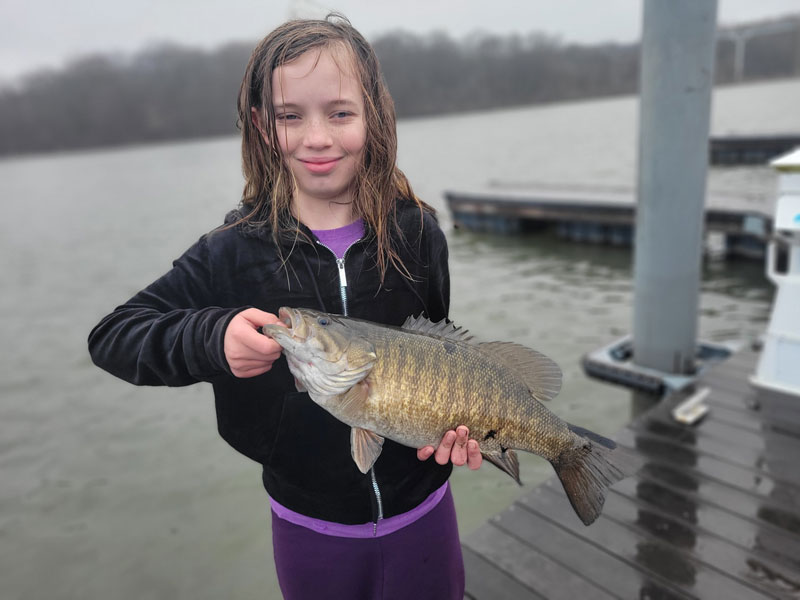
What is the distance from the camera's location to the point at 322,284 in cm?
178

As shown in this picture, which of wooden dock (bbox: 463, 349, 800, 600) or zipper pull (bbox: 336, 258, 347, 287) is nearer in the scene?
zipper pull (bbox: 336, 258, 347, 287)

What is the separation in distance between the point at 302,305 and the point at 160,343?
449 mm

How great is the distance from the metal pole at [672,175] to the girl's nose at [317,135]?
392 cm

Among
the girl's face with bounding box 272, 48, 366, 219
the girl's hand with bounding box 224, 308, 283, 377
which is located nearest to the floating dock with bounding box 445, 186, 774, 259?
the girl's face with bounding box 272, 48, 366, 219

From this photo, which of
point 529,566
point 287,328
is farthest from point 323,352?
point 529,566

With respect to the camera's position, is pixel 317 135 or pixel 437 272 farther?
pixel 437 272

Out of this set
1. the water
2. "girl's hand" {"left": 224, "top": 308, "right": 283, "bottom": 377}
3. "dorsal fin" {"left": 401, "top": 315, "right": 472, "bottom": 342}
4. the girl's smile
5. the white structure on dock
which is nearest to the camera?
"girl's hand" {"left": 224, "top": 308, "right": 283, "bottom": 377}

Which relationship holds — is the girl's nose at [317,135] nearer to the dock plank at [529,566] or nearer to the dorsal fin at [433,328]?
the dorsal fin at [433,328]

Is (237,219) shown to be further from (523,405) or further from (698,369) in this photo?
(698,369)

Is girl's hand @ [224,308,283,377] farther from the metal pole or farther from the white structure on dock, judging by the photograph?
the metal pole

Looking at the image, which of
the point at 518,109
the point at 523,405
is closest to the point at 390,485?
the point at 523,405

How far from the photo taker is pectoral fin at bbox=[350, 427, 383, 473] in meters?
1.61

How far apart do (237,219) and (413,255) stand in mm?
563

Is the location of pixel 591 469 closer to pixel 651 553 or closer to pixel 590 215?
→ pixel 651 553
